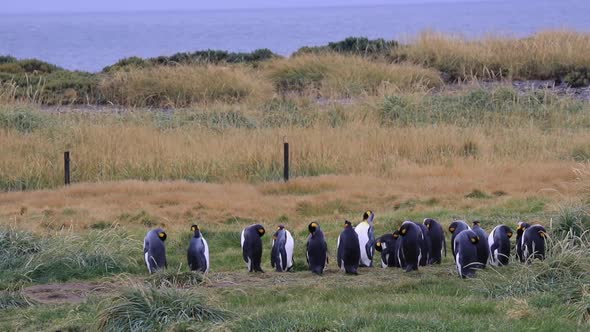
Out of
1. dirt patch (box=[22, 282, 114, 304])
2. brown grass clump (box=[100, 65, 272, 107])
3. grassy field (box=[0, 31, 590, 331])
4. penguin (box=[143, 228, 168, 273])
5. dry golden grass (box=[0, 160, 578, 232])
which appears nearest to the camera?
grassy field (box=[0, 31, 590, 331])

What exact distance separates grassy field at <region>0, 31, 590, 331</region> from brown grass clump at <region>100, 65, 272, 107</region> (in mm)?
65

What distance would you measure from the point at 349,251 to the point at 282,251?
72cm

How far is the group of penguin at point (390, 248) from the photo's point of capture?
31.1 ft

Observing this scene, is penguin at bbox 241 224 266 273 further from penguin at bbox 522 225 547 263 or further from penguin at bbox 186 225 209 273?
penguin at bbox 522 225 547 263

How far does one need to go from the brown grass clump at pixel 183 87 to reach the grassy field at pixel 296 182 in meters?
0.06

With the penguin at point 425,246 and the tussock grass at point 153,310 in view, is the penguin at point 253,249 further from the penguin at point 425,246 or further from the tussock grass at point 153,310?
the tussock grass at point 153,310

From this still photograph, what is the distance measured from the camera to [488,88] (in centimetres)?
2416

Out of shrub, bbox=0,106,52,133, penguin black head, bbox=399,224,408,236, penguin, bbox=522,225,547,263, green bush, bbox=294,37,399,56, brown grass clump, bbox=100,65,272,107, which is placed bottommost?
penguin, bbox=522,225,547,263

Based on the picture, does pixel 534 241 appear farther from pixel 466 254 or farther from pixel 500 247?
pixel 466 254

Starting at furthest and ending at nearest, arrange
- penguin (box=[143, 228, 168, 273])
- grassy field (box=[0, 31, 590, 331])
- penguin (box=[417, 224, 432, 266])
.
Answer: penguin (box=[417, 224, 432, 266]) → penguin (box=[143, 228, 168, 273]) → grassy field (box=[0, 31, 590, 331])

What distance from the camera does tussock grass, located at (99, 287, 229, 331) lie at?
7.43 metres

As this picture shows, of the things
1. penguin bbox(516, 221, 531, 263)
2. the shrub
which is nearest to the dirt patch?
penguin bbox(516, 221, 531, 263)

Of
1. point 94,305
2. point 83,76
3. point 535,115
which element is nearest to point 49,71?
point 83,76

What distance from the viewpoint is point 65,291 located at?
29.8ft
